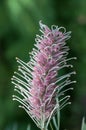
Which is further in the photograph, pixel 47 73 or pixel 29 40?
pixel 29 40

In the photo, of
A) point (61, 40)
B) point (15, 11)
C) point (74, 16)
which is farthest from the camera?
point (74, 16)

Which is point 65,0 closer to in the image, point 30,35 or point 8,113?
point 30,35

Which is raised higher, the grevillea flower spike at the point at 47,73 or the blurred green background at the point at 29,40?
the blurred green background at the point at 29,40

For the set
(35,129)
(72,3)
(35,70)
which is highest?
(72,3)

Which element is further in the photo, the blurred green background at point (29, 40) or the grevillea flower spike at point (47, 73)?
the blurred green background at point (29, 40)

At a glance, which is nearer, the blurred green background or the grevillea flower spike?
the grevillea flower spike

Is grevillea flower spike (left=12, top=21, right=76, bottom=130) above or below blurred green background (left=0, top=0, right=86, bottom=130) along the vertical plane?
below

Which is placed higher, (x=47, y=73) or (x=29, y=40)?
(x=29, y=40)
